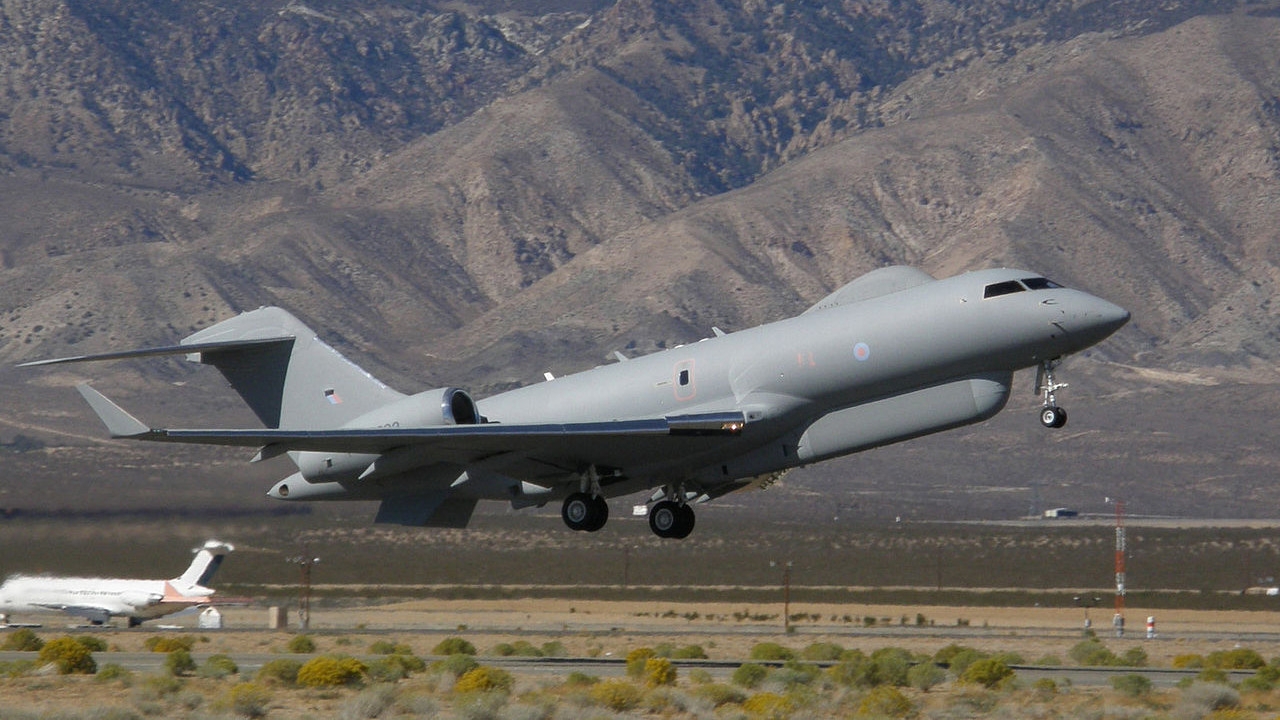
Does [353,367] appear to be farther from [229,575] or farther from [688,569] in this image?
[688,569]

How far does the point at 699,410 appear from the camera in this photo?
125 ft

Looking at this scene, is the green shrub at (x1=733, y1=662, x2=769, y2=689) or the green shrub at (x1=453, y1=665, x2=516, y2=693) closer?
the green shrub at (x1=453, y1=665, x2=516, y2=693)

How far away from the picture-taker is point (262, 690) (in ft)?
124

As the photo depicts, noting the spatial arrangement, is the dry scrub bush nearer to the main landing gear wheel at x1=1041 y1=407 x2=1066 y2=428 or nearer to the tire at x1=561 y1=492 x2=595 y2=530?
the tire at x1=561 y1=492 x2=595 y2=530

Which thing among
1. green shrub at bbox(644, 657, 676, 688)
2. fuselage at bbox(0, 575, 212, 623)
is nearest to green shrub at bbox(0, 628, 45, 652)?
fuselage at bbox(0, 575, 212, 623)

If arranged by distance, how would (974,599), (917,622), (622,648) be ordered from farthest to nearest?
(974,599) → (917,622) → (622,648)

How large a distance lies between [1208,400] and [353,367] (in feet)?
475

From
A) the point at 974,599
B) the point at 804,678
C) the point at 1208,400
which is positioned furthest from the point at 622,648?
the point at 1208,400

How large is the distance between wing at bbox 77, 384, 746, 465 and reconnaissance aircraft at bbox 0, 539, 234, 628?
2839cm

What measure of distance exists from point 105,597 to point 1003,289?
133 ft

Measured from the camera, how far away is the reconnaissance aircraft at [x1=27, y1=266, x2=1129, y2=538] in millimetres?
35719

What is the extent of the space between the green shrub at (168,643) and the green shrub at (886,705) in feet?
78.4

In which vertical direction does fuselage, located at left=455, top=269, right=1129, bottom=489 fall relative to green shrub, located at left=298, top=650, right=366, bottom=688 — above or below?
above

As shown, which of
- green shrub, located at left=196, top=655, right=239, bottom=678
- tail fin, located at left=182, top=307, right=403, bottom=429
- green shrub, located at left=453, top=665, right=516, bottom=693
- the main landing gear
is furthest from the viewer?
tail fin, located at left=182, top=307, right=403, bottom=429
